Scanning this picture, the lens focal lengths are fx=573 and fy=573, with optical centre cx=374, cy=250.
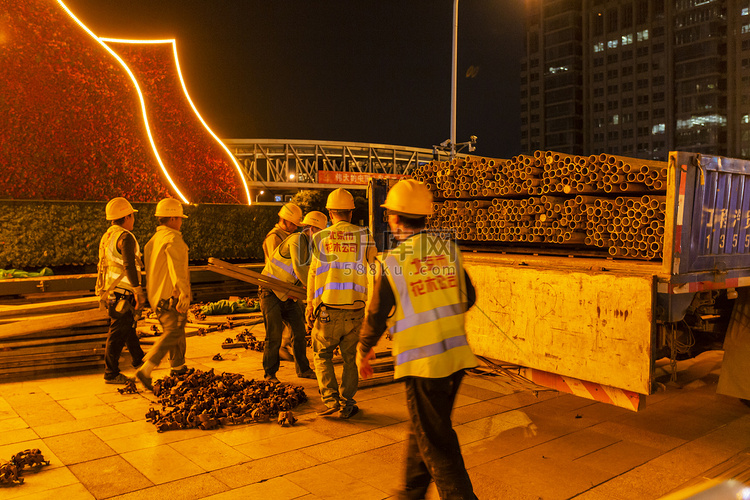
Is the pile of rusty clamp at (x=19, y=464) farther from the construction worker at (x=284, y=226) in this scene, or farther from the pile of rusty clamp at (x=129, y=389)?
the construction worker at (x=284, y=226)

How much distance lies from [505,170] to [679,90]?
A: 319 ft

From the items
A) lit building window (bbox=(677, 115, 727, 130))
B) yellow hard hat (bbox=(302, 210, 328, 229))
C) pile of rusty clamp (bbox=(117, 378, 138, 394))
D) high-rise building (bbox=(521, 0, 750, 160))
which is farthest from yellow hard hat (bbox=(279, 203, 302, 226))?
lit building window (bbox=(677, 115, 727, 130))

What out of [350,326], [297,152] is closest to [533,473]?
[350,326]

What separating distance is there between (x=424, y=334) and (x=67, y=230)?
11.2 meters

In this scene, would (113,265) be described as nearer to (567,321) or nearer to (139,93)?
(567,321)

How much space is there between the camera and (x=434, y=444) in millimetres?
3229

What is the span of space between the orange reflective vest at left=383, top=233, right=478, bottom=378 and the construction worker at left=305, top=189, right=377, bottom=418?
2.13 meters

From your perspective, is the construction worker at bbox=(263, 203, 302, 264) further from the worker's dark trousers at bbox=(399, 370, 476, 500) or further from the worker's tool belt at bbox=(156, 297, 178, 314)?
the worker's dark trousers at bbox=(399, 370, 476, 500)

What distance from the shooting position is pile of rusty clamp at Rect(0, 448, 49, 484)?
408 centimetres

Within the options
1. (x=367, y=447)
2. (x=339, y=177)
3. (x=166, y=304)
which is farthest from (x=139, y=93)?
(x=339, y=177)

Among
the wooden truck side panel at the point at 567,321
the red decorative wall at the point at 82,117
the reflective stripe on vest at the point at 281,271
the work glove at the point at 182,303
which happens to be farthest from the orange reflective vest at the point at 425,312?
the red decorative wall at the point at 82,117

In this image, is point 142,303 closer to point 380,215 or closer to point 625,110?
point 380,215

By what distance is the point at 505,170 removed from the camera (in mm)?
6352

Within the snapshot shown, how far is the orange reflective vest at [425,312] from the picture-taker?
3.33 m
